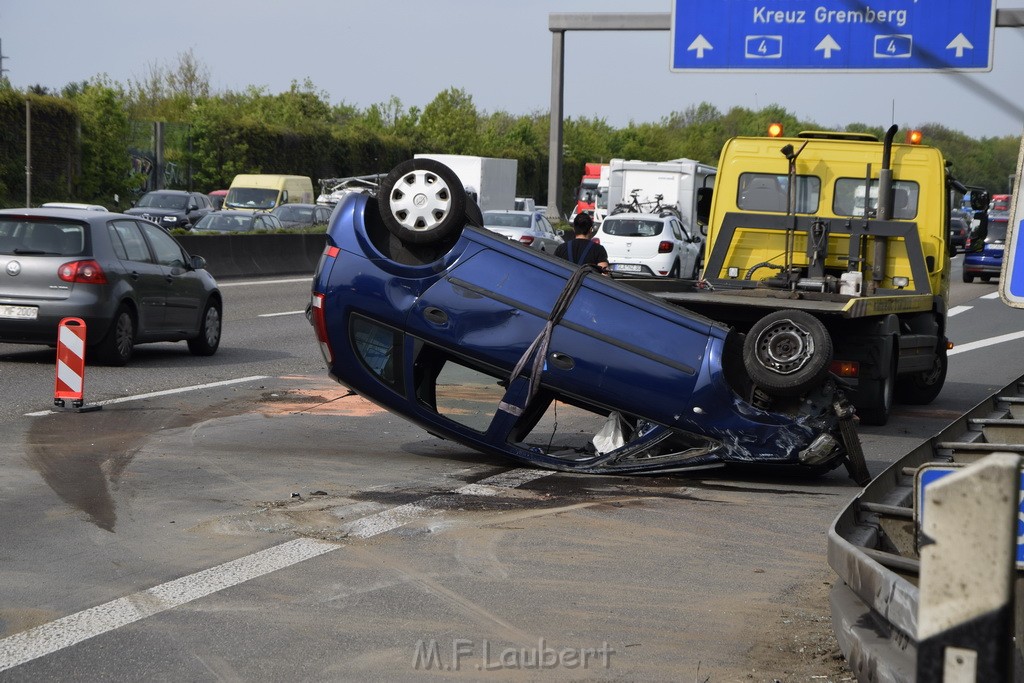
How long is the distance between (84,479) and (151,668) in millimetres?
3658

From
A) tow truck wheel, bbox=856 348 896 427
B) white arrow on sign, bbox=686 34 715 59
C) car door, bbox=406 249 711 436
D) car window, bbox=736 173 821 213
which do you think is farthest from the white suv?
car door, bbox=406 249 711 436

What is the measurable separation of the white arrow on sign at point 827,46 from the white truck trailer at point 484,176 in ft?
67.0

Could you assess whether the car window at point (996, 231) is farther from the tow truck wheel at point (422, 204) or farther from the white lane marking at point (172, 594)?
the white lane marking at point (172, 594)

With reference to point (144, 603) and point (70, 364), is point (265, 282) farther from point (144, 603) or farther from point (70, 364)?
point (144, 603)

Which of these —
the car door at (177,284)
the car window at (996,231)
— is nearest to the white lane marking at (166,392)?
the car door at (177,284)

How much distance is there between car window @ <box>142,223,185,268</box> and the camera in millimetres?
15305

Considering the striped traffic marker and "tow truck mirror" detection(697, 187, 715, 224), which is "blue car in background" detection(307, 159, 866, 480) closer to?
the striped traffic marker

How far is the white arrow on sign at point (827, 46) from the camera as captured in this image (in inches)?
897

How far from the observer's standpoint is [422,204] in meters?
8.87

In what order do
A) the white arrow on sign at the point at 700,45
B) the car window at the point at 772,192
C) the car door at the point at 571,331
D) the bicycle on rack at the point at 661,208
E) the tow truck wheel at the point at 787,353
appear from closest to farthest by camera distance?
the car door at the point at 571,331 → the tow truck wheel at the point at 787,353 → the car window at the point at 772,192 → the white arrow on sign at the point at 700,45 → the bicycle on rack at the point at 661,208

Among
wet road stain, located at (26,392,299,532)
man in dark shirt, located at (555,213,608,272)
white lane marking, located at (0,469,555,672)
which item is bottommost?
wet road stain, located at (26,392,299,532)

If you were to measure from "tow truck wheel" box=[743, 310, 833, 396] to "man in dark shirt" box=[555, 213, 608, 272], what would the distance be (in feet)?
6.66

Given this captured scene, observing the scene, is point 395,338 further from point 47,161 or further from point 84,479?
point 47,161

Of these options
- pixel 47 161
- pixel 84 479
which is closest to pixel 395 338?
pixel 84 479
